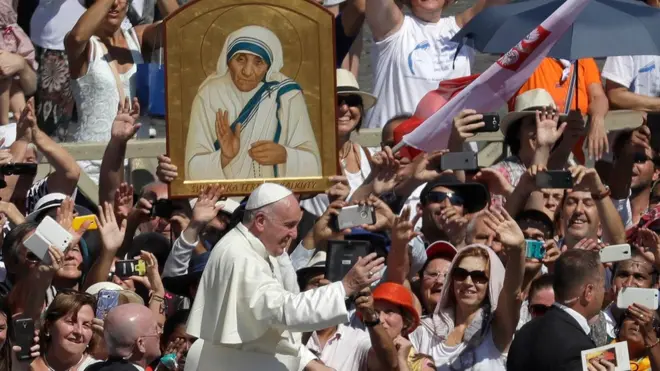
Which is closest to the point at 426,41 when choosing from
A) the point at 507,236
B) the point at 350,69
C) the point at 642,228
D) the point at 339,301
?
the point at 350,69

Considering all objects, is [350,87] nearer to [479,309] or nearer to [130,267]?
[130,267]

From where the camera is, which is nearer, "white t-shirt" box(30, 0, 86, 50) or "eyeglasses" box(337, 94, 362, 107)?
"eyeglasses" box(337, 94, 362, 107)

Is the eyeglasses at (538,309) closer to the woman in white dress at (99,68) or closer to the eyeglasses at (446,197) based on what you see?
the eyeglasses at (446,197)

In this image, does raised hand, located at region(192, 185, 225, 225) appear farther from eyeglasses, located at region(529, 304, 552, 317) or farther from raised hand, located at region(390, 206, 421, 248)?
eyeglasses, located at region(529, 304, 552, 317)

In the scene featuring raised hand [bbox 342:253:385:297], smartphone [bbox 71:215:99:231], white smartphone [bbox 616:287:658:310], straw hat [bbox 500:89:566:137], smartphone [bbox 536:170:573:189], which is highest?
straw hat [bbox 500:89:566:137]

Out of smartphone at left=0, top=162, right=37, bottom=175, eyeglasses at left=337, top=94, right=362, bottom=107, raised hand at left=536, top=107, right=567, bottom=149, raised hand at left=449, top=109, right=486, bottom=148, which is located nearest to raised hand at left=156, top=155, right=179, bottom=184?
smartphone at left=0, top=162, right=37, bottom=175

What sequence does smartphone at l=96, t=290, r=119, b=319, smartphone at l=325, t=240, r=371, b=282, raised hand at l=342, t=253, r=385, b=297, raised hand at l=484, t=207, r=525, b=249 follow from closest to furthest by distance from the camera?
raised hand at l=342, t=253, r=385, b=297 → smartphone at l=325, t=240, r=371, b=282 → raised hand at l=484, t=207, r=525, b=249 → smartphone at l=96, t=290, r=119, b=319

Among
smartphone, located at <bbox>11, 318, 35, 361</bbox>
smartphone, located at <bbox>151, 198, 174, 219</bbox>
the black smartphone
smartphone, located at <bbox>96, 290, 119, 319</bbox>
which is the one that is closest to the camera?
smartphone, located at <bbox>11, 318, 35, 361</bbox>

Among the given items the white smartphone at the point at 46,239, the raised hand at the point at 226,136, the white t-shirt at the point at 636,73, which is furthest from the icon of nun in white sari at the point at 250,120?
the white t-shirt at the point at 636,73

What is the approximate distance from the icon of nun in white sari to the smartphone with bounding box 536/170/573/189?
1330 millimetres

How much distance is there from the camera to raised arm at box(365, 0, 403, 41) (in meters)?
14.5

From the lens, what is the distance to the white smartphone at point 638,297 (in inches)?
457

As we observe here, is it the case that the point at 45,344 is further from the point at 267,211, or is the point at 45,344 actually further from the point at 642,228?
the point at 642,228

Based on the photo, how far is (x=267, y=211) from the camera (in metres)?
10.8
